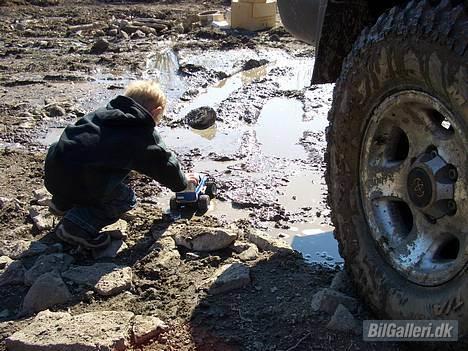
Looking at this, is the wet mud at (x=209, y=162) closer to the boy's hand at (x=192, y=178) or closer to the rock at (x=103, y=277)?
the rock at (x=103, y=277)

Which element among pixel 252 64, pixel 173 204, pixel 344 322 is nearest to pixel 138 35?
pixel 252 64

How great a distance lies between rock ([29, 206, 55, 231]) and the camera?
4.37 meters

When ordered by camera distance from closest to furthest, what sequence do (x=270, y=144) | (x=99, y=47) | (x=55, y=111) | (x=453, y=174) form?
(x=453, y=174) < (x=270, y=144) < (x=55, y=111) < (x=99, y=47)

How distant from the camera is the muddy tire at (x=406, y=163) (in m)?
2.51

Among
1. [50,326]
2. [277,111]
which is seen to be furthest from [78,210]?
[277,111]

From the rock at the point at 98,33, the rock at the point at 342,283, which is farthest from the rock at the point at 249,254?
the rock at the point at 98,33

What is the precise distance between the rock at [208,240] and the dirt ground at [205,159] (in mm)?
55

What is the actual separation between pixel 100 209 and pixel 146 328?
120cm

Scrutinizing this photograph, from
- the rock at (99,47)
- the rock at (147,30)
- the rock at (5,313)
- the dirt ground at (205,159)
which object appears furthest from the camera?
the rock at (147,30)

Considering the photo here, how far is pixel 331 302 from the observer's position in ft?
10.5

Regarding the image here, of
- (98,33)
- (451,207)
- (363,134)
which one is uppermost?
(363,134)

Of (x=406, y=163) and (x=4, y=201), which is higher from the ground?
(x=406, y=163)

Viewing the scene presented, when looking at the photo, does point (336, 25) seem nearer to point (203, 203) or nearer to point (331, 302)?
point (331, 302)

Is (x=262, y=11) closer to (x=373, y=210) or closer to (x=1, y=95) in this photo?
(x=1, y=95)
